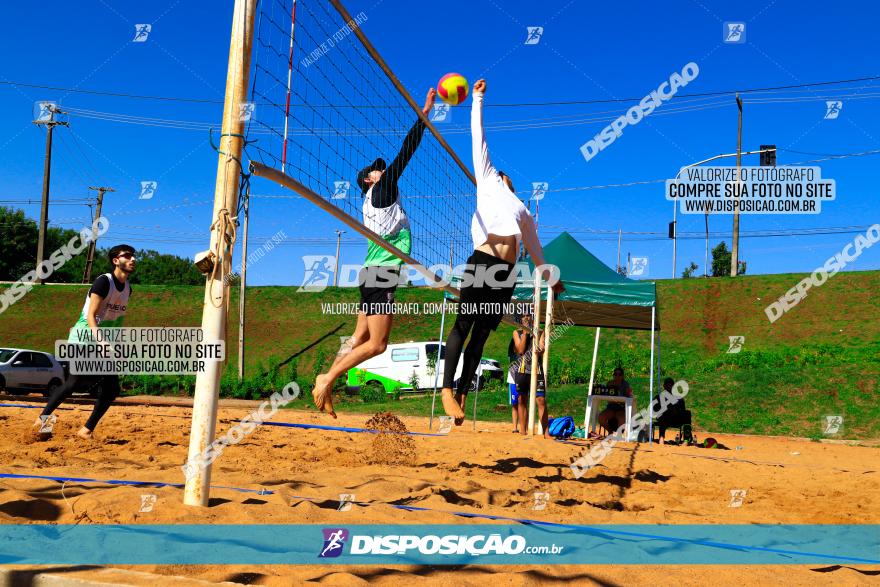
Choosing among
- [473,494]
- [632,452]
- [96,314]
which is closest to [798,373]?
[632,452]

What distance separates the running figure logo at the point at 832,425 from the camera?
484 inches

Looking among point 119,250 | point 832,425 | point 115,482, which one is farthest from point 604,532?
point 832,425

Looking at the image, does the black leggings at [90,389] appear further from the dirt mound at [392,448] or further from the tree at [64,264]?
the tree at [64,264]

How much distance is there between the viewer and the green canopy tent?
35.6ft

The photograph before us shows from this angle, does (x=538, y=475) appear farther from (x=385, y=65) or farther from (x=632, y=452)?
(x=385, y=65)

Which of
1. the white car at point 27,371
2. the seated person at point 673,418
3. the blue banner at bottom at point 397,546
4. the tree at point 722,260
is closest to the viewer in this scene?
the blue banner at bottom at point 397,546

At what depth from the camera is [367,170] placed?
5.25 metres

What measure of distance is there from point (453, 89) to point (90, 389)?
380 centimetres

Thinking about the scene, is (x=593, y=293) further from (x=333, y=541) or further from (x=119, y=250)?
(x=333, y=541)

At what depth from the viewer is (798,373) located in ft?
49.8

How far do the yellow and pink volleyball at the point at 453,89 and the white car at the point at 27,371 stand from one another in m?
13.8

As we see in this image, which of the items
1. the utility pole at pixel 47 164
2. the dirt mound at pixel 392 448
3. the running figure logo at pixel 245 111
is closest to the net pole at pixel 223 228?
the running figure logo at pixel 245 111

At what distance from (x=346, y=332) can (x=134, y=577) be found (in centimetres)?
2991

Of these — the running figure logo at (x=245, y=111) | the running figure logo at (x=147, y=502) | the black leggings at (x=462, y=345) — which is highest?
the running figure logo at (x=245, y=111)
